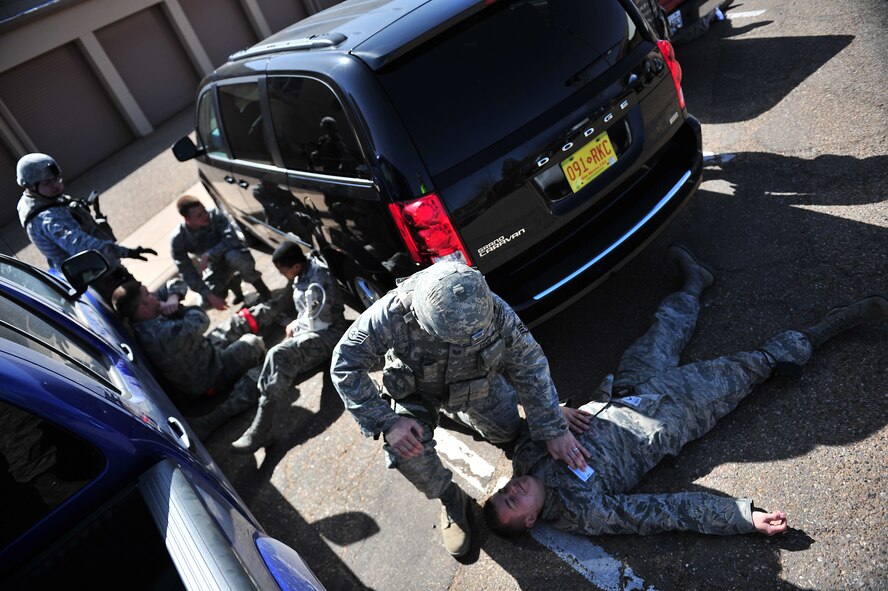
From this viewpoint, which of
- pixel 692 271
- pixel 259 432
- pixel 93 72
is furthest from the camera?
pixel 93 72

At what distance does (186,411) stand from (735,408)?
375cm

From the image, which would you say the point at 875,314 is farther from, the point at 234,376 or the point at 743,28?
the point at 743,28

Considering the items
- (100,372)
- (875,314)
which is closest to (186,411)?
(100,372)

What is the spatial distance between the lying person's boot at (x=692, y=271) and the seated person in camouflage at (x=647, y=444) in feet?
1.61

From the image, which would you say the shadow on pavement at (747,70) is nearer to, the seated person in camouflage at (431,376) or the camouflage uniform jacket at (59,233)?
the seated person in camouflage at (431,376)

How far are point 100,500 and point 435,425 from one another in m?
1.41

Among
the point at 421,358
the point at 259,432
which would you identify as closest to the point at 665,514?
the point at 421,358

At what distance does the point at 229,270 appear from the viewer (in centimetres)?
530

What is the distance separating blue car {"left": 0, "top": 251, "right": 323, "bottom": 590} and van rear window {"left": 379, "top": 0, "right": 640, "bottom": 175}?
164cm

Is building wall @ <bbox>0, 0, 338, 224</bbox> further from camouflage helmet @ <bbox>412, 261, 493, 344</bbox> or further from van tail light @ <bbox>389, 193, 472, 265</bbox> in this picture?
camouflage helmet @ <bbox>412, 261, 493, 344</bbox>

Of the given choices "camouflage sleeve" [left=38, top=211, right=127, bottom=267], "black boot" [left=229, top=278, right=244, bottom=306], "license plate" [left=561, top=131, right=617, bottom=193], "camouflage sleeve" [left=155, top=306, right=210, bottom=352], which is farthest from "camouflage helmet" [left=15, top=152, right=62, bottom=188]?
"license plate" [left=561, top=131, right=617, bottom=193]

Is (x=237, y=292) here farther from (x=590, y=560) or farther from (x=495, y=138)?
(x=590, y=560)

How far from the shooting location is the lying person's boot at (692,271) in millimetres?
3420

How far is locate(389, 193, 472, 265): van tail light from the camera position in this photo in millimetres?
2771
